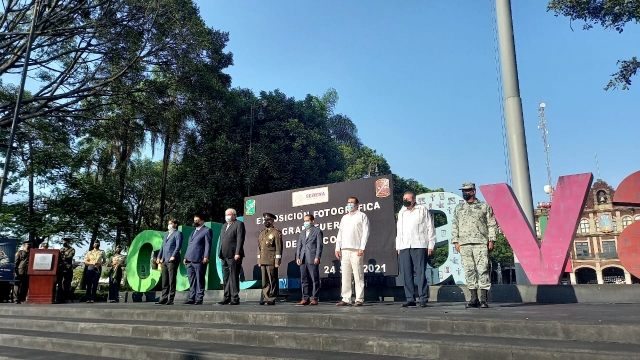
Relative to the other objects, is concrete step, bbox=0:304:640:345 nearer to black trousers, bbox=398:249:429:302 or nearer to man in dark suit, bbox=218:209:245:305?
black trousers, bbox=398:249:429:302

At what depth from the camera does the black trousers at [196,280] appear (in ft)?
31.0

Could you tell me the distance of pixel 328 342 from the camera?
4633 mm

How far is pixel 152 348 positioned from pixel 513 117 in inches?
339

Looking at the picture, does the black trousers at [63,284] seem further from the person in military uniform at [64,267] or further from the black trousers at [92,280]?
the black trousers at [92,280]

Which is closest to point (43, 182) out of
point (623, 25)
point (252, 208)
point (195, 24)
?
point (195, 24)

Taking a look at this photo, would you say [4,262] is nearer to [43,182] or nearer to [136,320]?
[43,182]

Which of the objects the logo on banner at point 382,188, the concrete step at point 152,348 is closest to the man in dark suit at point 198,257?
the concrete step at point 152,348

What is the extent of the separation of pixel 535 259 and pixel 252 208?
6876 millimetres

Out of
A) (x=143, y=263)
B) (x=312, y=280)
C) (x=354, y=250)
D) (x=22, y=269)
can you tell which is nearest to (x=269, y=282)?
(x=312, y=280)

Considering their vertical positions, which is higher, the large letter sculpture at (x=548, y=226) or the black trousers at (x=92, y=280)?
the large letter sculpture at (x=548, y=226)

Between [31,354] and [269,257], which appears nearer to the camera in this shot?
[31,354]

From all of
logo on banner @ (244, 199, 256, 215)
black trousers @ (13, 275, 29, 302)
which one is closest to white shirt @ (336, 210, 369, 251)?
logo on banner @ (244, 199, 256, 215)

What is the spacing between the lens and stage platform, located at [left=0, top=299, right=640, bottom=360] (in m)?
3.88

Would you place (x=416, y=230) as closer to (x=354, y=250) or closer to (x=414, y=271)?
(x=414, y=271)
